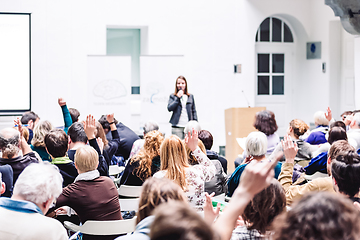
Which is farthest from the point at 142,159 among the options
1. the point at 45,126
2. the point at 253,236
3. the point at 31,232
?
the point at 253,236

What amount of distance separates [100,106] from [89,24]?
1.74 m

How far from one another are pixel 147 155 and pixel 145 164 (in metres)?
0.09

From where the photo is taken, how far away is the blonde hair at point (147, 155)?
12.3ft

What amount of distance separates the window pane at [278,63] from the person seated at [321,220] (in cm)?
892

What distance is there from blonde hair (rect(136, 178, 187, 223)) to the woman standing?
5.58 meters

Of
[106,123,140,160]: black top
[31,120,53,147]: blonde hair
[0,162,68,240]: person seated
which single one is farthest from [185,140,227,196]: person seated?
[106,123,140,160]: black top

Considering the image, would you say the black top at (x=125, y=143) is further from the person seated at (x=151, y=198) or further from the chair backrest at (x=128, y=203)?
the person seated at (x=151, y=198)

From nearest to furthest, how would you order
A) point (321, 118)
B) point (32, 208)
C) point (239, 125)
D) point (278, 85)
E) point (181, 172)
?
point (32, 208) < point (181, 172) < point (321, 118) < point (239, 125) < point (278, 85)

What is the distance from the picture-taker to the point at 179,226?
1.06 m

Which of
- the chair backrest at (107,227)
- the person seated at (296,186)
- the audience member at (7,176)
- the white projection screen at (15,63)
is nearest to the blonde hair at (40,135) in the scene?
the audience member at (7,176)

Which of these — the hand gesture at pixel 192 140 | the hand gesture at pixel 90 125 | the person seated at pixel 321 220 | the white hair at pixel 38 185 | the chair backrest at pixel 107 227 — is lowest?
the chair backrest at pixel 107 227

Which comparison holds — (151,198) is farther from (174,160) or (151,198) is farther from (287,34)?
(287,34)

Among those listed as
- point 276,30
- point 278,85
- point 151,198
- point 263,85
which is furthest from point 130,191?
point 276,30

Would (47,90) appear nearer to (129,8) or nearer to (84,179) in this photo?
A: (129,8)
